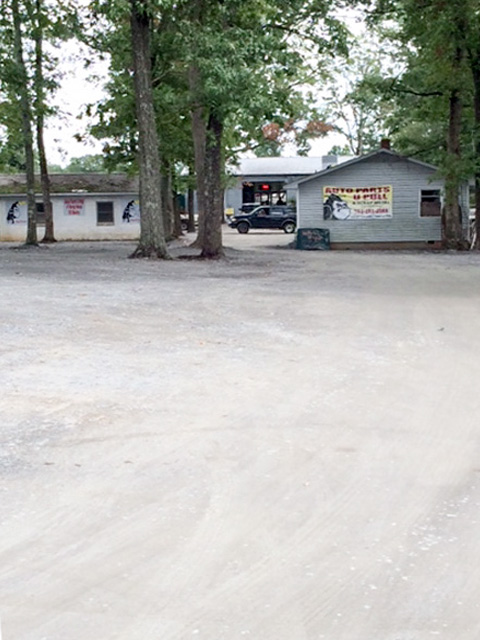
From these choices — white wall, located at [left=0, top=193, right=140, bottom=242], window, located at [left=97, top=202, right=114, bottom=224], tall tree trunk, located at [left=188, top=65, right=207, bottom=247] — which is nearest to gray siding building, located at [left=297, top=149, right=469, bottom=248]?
tall tree trunk, located at [left=188, top=65, right=207, bottom=247]

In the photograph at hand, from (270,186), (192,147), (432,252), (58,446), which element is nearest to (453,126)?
(432,252)

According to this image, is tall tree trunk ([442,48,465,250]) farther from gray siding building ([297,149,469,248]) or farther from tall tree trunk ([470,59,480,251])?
gray siding building ([297,149,469,248])

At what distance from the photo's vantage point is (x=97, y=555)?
17.5 feet

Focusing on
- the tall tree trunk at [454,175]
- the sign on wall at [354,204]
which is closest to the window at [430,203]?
the sign on wall at [354,204]

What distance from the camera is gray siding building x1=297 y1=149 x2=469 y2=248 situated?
136 feet

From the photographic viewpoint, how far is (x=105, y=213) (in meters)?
52.8

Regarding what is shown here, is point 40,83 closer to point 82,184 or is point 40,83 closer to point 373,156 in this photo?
point 373,156

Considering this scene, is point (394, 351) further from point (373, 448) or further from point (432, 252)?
point (432, 252)

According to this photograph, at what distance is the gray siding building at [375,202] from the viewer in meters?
41.6

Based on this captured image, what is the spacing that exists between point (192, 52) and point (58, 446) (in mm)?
21730

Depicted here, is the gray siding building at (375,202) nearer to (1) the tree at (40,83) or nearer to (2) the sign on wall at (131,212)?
(1) the tree at (40,83)

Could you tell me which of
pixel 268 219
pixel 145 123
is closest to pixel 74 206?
pixel 268 219

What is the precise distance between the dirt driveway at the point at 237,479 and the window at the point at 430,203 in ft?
89.8

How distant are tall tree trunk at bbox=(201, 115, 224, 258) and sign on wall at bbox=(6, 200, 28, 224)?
22.5 m
